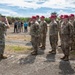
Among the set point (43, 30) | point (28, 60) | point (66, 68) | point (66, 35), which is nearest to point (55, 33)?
point (66, 35)

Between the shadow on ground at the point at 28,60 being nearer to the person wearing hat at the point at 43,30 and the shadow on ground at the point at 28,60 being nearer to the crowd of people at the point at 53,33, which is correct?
the crowd of people at the point at 53,33

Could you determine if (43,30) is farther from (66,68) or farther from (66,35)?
(66,68)

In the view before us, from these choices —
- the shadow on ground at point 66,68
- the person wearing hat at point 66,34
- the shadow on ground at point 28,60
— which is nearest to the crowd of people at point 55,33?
the person wearing hat at point 66,34

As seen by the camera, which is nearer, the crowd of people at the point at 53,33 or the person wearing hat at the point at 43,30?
the crowd of people at the point at 53,33

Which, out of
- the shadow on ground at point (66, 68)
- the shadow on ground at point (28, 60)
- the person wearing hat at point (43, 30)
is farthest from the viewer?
the person wearing hat at point (43, 30)

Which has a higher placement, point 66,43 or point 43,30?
point 43,30

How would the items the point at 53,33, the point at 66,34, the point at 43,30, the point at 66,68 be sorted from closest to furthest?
the point at 66,68, the point at 66,34, the point at 53,33, the point at 43,30

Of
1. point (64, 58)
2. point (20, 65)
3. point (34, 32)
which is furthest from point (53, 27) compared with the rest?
point (20, 65)

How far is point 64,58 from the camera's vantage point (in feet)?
48.0

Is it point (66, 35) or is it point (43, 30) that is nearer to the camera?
point (66, 35)

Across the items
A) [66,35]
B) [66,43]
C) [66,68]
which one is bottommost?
[66,68]

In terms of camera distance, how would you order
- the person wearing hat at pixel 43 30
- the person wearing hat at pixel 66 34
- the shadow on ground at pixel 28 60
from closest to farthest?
the shadow on ground at pixel 28 60 < the person wearing hat at pixel 66 34 < the person wearing hat at pixel 43 30

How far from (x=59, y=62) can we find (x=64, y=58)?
602 millimetres

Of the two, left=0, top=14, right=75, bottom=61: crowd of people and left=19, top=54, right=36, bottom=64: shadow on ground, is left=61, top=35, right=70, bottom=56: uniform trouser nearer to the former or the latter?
left=0, top=14, right=75, bottom=61: crowd of people
